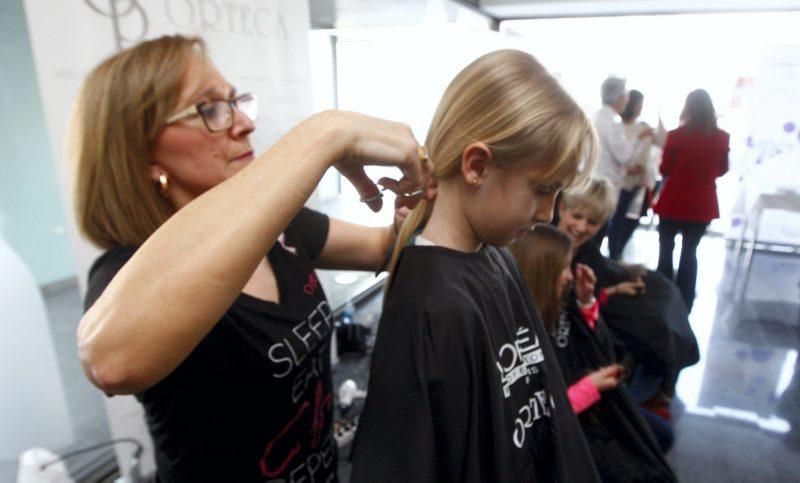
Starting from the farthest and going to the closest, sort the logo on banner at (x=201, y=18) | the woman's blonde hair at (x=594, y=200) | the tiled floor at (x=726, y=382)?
the woman's blonde hair at (x=594, y=200) < the tiled floor at (x=726, y=382) < the logo on banner at (x=201, y=18)

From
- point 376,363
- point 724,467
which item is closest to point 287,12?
point 376,363

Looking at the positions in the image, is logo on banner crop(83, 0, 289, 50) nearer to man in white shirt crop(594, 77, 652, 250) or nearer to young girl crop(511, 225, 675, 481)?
young girl crop(511, 225, 675, 481)

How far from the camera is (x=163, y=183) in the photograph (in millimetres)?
771

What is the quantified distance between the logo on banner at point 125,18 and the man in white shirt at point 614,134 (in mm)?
2901

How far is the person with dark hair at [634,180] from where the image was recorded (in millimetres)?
3459

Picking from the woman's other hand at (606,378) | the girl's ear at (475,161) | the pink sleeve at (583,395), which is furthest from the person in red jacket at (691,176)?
the girl's ear at (475,161)

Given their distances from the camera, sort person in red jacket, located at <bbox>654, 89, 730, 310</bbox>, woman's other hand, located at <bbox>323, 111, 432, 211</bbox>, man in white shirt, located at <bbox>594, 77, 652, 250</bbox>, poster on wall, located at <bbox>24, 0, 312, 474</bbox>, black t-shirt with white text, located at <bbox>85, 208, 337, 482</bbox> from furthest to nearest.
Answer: man in white shirt, located at <bbox>594, 77, 652, 250</bbox>
person in red jacket, located at <bbox>654, 89, 730, 310</bbox>
poster on wall, located at <bbox>24, 0, 312, 474</bbox>
black t-shirt with white text, located at <bbox>85, 208, 337, 482</bbox>
woman's other hand, located at <bbox>323, 111, 432, 211</bbox>

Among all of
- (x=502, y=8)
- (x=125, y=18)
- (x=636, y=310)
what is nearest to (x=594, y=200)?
(x=636, y=310)

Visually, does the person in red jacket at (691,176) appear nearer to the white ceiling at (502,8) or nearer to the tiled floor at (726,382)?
the tiled floor at (726,382)

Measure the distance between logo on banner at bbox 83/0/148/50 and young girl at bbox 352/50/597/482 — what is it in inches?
38.0

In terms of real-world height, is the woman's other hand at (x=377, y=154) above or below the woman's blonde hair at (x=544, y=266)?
above

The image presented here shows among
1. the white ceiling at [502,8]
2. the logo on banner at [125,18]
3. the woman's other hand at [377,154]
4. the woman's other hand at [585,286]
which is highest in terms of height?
the white ceiling at [502,8]

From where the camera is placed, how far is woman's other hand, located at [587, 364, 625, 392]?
55.2 inches

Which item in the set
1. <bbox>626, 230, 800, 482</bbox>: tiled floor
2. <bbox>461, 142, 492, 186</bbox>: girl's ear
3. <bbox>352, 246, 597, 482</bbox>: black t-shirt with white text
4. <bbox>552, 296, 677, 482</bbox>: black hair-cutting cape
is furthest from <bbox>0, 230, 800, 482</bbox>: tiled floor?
<bbox>461, 142, 492, 186</bbox>: girl's ear
